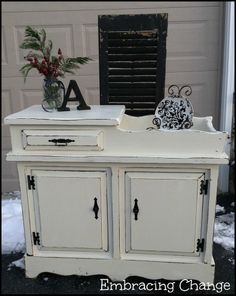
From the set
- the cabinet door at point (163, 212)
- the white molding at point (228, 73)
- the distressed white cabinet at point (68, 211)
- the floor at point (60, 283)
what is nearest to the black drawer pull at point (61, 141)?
the distressed white cabinet at point (68, 211)

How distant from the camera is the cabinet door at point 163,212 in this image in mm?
1548

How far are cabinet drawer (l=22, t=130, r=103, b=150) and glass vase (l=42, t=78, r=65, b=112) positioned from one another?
0.20m

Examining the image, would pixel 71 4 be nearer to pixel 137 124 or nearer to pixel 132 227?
pixel 137 124

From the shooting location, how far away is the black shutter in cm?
184

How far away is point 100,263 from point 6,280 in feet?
1.73

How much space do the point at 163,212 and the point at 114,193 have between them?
0.26 metres

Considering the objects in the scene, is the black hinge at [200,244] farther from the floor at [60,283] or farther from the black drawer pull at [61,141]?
the black drawer pull at [61,141]

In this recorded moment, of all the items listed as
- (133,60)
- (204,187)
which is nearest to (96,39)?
(133,60)

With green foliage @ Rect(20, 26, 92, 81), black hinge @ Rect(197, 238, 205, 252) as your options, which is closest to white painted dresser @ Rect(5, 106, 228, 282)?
black hinge @ Rect(197, 238, 205, 252)

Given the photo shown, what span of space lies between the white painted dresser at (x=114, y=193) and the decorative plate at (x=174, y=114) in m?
0.07

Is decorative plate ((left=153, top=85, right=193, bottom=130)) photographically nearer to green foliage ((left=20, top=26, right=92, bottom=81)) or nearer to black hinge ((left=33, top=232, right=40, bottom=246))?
green foliage ((left=20, top=26, right=92, bottom=81))

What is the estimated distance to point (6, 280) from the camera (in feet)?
5.76

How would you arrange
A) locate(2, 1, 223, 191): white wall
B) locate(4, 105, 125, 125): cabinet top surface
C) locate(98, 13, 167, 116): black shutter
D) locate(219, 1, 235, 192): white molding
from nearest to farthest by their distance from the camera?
locate(4, 105, 125, 125): cabinet top surface → locate(98, 13, 167, 116): black shutter → locate(219, 1, 235, 192): white molding → locate(2, 1, 223, 191): white wall

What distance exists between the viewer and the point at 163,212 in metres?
1.58
